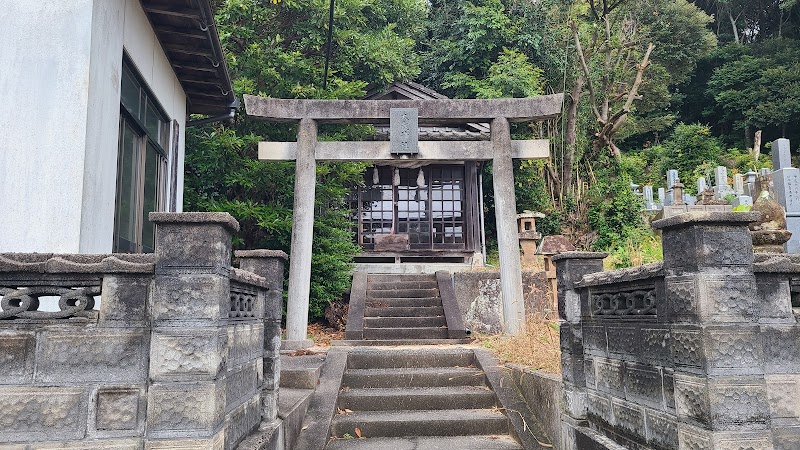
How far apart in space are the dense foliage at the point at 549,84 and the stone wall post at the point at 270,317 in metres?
5.99

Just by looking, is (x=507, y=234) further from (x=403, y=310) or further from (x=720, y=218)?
(x=720, y=218)

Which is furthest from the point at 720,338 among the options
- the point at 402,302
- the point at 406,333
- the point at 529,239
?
the point at 529,239

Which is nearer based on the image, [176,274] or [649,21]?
[176,274]

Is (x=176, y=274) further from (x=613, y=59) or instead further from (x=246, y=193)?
(x=613, y=59)

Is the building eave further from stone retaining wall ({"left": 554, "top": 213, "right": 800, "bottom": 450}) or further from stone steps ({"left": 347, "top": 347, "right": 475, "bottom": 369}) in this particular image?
stone retaining wall ({"left": 554, "top": 213, "right": 800, "bottom": 450})

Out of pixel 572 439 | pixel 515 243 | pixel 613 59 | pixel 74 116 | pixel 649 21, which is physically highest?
pixel 649 21

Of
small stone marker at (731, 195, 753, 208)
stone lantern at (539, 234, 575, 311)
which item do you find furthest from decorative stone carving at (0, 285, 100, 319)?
small stone marker at (731, 195, 753, 208)

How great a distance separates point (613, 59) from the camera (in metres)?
22.4

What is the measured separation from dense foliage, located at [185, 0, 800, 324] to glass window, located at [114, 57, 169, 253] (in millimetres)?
3286

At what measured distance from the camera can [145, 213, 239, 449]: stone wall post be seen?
308cm

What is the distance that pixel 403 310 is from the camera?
11.5 meters

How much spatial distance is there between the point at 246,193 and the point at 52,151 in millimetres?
7442

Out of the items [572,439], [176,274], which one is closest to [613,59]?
[572,439]

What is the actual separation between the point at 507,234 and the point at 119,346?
735cm
